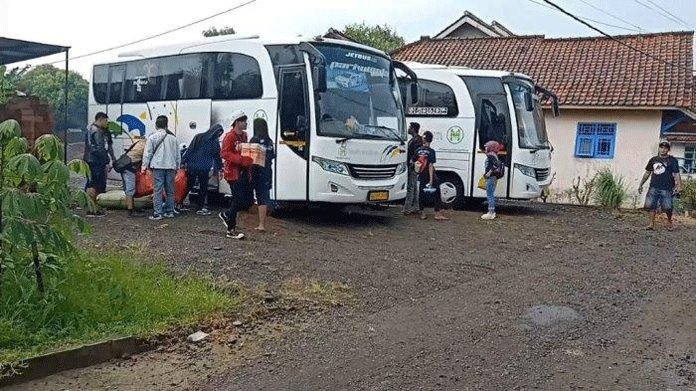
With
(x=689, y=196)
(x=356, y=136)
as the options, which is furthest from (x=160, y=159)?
(x=689, y=196)

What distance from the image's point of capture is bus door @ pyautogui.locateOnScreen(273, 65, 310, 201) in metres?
10.8

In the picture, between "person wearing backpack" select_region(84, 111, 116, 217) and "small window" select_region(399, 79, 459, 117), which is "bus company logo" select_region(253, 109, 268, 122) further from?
"small window" select_region(399, 79, 459, 117)

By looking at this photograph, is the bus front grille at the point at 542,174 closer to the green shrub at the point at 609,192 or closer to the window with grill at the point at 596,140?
the green shrub at the point at 609,192

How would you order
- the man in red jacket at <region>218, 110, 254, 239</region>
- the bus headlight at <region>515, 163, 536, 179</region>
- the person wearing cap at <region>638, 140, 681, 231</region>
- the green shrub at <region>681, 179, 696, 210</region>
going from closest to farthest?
the man in red jacket at <region>218, 110, 254, 239</region> < the person wearing cap at <region>638, 140, 681, 231</region> < the bus headlight at <region>515, 163, 536, 179</region> < the green shrub at <region>681, 179, 696, 210</region>

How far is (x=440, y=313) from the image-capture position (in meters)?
6.45

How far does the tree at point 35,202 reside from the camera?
491 centimetres

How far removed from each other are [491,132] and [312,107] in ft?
16.7

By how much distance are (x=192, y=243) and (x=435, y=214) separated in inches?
223

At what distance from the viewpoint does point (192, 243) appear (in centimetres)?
882

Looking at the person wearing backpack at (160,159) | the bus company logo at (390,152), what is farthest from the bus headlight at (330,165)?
the person wearing backpack at (160,159)

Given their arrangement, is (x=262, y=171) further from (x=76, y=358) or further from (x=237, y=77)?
(x=76, y=358)

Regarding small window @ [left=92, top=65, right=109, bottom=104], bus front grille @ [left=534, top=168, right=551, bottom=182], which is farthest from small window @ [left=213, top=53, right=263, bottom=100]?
bus front grille @ [left=534, top=168, right=551, bottom=182]

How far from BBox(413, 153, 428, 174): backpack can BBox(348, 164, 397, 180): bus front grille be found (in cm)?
121

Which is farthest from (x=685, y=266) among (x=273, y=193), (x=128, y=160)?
(x=128, y=160)
